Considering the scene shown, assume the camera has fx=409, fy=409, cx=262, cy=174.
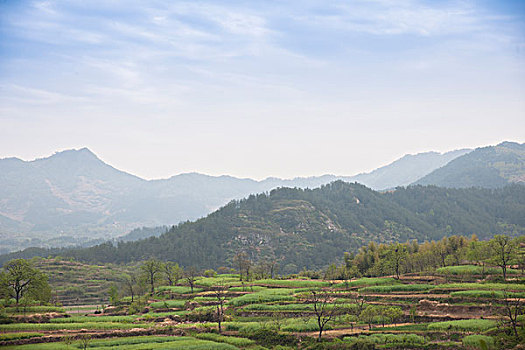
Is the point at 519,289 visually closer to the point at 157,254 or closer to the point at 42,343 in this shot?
the point at 42,343

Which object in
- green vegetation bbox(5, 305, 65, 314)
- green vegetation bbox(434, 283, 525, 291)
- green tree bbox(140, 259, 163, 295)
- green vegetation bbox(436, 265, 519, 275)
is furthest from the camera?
green tree bbox(140, 259, 163, 295)

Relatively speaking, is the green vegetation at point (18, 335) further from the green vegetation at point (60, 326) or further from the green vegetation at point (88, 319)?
the green vegetation at point (88, 319)

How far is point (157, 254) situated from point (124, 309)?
11074cm

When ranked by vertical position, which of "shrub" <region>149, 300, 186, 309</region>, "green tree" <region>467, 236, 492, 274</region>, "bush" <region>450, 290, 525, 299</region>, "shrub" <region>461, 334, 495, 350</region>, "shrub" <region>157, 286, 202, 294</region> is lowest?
"shrub" <region>149, 300, 186, 309</region>

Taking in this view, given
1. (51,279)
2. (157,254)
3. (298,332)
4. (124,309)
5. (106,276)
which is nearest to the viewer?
(298,332)

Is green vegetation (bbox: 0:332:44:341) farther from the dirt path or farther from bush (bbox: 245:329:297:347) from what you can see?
the dirt path

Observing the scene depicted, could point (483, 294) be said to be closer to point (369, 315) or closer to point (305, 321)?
point (369, 315)

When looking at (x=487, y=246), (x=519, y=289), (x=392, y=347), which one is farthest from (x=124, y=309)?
(x=487, y=246)

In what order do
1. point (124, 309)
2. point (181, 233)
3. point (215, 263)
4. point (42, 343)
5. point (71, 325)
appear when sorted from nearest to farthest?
point (42, 343)
point (71, 325)
point (124, 309)
point (215, 263)
point (181, 233)

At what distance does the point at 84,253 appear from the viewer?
18288 cm

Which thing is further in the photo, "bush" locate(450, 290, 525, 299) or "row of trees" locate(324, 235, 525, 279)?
"row of trees" locate(324, 235, 525, 279)

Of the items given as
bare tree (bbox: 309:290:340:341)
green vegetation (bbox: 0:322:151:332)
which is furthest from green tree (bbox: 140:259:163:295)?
bare tree (bbox: 309:290:340:341)

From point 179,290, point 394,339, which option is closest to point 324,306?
point 394,339

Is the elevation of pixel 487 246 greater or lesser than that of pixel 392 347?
greater
